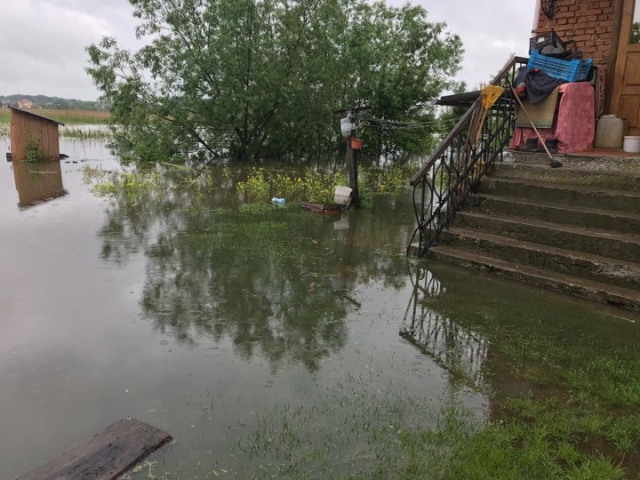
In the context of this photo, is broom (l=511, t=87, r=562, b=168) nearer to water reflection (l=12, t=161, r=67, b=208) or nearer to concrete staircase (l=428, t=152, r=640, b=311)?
concrete staircase (l=428, t=152, r=640, b=311)

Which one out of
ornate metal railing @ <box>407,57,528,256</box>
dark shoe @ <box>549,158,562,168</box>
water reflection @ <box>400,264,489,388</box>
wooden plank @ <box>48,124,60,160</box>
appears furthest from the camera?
wooden plank @ <box>48,124,60,160</box>

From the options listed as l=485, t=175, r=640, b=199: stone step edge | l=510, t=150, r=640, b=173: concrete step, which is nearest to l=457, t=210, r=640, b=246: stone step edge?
l=485, t=175, r=640, b=199: stone step edge

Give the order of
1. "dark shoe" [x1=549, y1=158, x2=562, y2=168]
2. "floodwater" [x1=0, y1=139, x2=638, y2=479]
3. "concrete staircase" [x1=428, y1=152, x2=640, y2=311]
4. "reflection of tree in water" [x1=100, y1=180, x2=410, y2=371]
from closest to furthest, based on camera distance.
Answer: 1. "floodwater" [x1=0, y1=139, x2=638, y2=479]
2. "reflection of tree in water" [x1=100, y1=180, x2=410, y2=371]
3. "concrete staircase" [x1=428, y1=152, x2=640, y2=311]
4. "dark shoe" [x1=549, y1=158, x2=562, y2=168]

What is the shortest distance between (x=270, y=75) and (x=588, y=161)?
40.8 feet

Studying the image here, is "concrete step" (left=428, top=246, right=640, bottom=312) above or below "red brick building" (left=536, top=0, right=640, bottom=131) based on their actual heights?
below

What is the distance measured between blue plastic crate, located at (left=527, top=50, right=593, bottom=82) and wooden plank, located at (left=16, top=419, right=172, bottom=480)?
6765mm

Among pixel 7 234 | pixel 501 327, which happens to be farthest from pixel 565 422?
pixel 7 234

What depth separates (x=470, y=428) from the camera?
2732 mm

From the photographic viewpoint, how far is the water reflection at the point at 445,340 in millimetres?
3402

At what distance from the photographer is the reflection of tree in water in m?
3.98

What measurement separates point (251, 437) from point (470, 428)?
1283 mm

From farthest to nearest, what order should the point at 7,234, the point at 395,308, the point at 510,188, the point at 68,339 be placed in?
the point at 7,234 → the point at 510,188 → the point at 395,308 → the point at 68,339

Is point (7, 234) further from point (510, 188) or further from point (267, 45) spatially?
point (267, 45)

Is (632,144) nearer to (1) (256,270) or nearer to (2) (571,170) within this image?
(2) (571,170)
